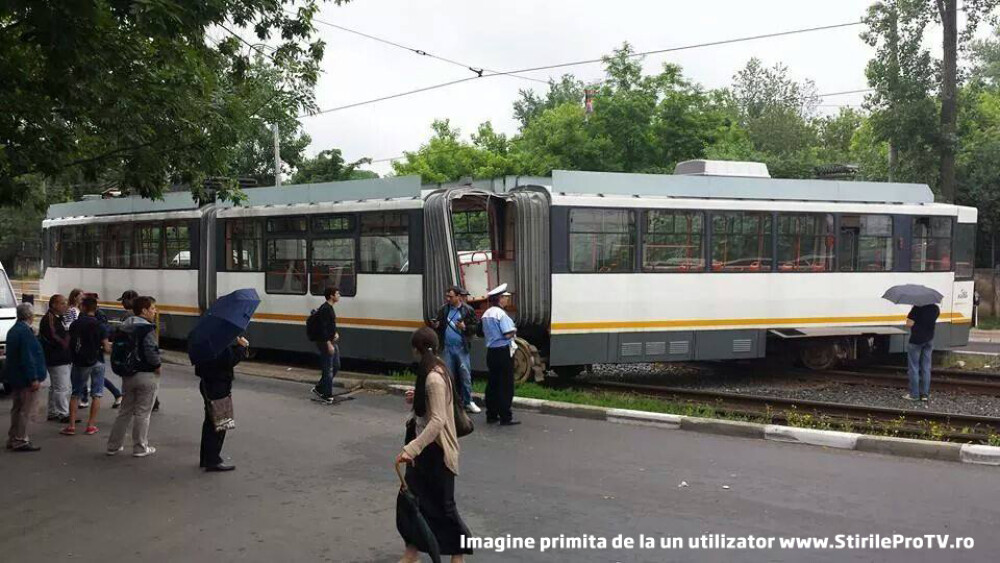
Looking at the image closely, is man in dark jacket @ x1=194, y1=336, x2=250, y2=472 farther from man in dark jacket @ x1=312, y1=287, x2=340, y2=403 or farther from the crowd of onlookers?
man in dark jacket @ x1=312, y1=287, x2=340, y2=403

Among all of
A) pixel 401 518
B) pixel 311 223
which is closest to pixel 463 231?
pixel 311 223

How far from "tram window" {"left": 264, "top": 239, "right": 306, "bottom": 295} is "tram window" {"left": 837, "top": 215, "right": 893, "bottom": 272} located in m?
9.50

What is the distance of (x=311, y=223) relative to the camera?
14727mm

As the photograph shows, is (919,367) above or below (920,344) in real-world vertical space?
below

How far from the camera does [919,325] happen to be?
39.7ft

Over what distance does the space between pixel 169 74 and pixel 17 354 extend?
11.2 feet

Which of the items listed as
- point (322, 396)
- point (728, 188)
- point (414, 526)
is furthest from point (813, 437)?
point (322, 396)

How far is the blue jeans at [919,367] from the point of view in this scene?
12156 mm

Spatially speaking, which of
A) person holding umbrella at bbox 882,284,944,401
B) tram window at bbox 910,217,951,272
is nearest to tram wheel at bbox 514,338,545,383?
person holding umbrella at bbox 882,284,944,401

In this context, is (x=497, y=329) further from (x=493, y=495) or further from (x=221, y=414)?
(x=221, y=414)

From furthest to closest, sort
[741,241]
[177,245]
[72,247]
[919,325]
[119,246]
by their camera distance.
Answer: [72,247] → [119,246] → [177,245] → [741,241] → [919,325]

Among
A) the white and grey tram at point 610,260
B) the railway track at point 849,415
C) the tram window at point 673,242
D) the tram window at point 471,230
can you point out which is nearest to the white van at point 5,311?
the white and grey tram at point 610,260

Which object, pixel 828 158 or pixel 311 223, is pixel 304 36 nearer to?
pixel 311 223

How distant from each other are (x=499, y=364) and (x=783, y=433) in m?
3.25
